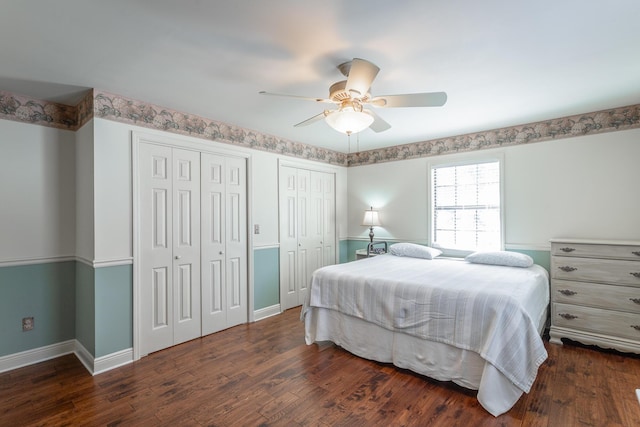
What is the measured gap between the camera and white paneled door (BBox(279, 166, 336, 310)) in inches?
169

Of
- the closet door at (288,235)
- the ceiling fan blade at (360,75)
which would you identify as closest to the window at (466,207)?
the closet door at (288,235)

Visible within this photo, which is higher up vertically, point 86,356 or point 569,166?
point 569,166

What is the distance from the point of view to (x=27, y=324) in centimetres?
276

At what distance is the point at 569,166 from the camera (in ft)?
11.3

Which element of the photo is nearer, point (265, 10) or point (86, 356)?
point (265, 10)

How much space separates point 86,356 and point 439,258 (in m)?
4.07

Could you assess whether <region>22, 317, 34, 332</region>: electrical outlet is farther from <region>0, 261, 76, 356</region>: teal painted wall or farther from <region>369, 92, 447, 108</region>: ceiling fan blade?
<region>369, 92, 447, 108</region>: ceiling fan blade

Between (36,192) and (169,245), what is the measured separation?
1.22 metres

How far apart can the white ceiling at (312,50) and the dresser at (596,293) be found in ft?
4.81

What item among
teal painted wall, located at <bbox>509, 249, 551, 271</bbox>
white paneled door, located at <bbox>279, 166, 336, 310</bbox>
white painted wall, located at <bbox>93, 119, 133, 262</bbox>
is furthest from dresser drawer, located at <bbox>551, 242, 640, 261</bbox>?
white painted wall, located at <bbox>93, 119, 133, 262</bbox>

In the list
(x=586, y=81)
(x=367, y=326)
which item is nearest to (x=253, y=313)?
(x=367, y=326)

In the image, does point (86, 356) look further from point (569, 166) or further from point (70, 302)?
point (569, 166)

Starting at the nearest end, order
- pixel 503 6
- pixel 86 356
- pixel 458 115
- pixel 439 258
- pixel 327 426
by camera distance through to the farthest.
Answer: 1. pixel 503 6
2. pixel 327 426
3. pixel 86 356
4. pixel 458 115
5. pixel 439 258

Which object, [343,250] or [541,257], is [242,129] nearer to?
[343,250]
